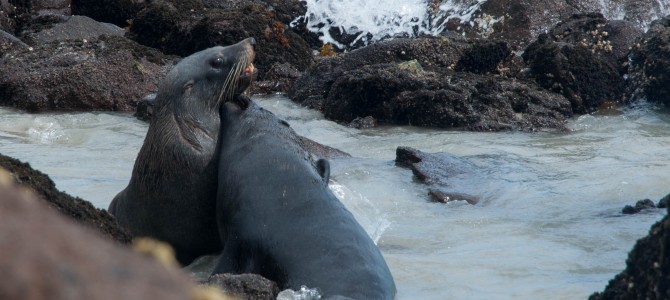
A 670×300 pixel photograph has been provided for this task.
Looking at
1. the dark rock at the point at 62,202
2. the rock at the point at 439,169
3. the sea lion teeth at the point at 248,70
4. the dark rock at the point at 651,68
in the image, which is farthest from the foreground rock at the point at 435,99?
the dark rock at the point at 62,202

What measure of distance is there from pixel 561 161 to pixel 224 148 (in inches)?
215

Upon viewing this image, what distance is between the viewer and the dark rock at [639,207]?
332 inches

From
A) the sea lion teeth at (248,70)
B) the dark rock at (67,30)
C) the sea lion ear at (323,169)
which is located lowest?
the dark rock at (67,30)

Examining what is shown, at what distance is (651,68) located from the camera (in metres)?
14.6

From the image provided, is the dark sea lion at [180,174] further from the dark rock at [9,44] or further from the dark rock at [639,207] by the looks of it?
the dark rock at [9,44]

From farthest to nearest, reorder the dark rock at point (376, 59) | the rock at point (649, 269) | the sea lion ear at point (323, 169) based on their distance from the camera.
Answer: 1. the dark rock at point (376, 59)
2. the sea lion ear at point (323, 169)
3. the rock at point (649, 269)

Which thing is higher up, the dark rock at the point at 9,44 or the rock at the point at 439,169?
the dark rock at the point at 9,44

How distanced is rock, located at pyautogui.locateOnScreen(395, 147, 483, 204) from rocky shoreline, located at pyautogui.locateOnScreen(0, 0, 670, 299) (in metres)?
0.05

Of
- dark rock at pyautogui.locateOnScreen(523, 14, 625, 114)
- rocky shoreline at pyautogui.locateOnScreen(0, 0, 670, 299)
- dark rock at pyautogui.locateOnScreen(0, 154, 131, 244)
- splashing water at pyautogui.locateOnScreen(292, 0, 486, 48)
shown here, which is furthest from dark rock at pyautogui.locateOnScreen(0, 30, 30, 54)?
dark rock at pyautogui.locateOnScreen(0, 154, 131, 244)

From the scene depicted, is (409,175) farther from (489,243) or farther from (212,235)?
(212,235)

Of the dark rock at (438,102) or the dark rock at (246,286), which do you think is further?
the dark rock at (438,102)

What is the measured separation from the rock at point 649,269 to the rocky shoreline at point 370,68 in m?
5.79

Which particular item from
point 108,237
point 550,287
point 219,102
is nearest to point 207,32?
point 219,102

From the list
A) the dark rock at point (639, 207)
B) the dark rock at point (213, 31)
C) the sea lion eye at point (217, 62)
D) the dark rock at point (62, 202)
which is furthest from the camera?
the dark rock at point (213, 31)
